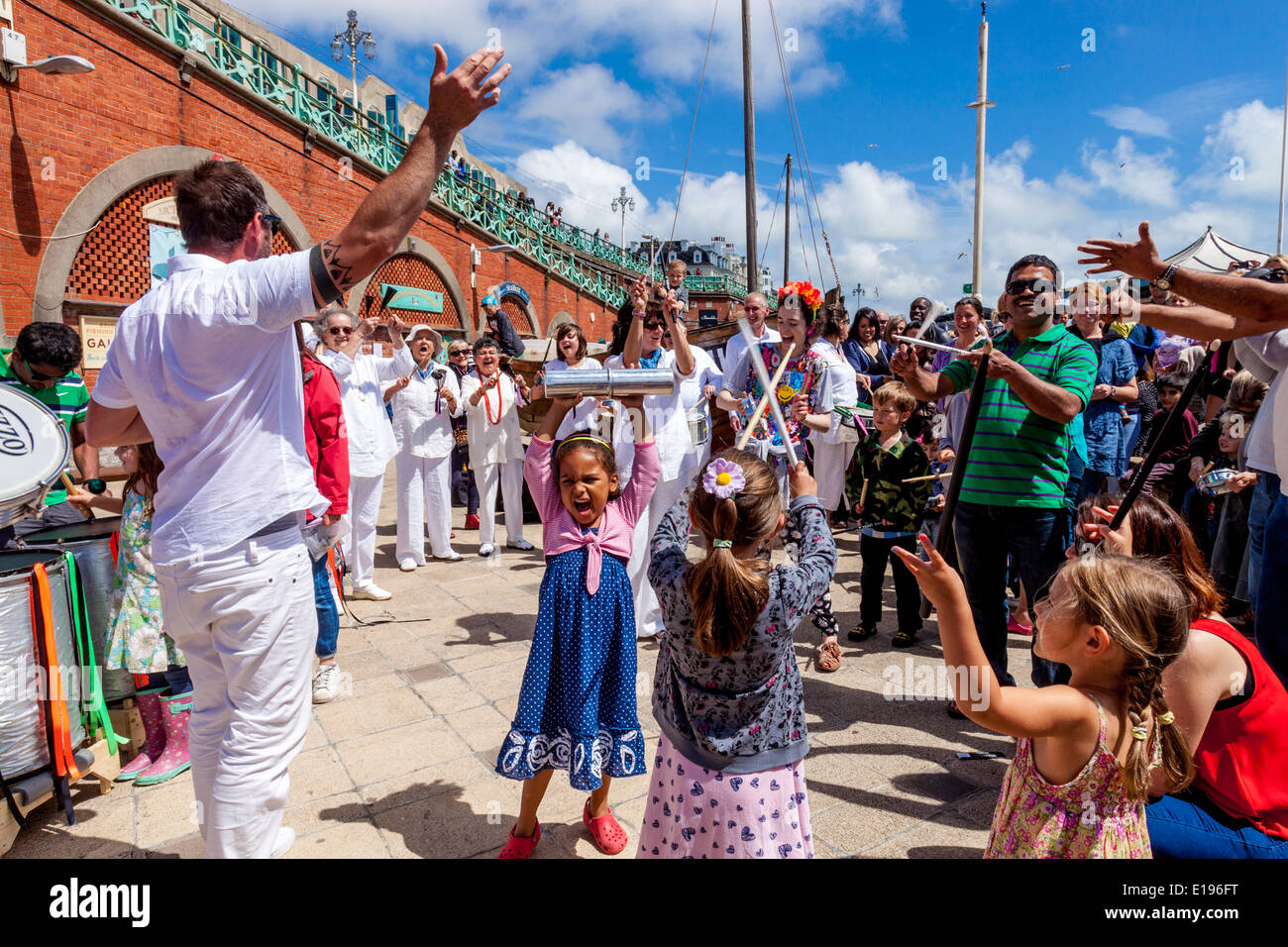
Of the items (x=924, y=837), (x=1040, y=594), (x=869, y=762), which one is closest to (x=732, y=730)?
(x=924, y=837)

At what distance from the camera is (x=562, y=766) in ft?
8.16

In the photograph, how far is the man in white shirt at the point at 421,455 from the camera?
6.58m

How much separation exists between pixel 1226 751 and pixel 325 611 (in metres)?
3.59

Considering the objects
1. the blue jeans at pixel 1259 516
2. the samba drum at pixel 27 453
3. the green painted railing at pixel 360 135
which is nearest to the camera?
the samba drum at pixel 27 453

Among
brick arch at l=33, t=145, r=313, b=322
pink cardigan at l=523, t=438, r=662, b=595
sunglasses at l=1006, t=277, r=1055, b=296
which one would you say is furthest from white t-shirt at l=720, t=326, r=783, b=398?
brick arch at l=33, t=145, r=313, b=322

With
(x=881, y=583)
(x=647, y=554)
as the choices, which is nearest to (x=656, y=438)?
(x=647, y=554)

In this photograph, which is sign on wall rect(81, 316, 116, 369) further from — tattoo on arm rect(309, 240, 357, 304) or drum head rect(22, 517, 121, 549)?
tattoo on arm rect(309, 240, 357, 304)

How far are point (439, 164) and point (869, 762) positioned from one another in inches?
108

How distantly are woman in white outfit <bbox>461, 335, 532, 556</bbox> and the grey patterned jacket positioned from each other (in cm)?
509

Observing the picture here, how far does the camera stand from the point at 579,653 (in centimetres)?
251

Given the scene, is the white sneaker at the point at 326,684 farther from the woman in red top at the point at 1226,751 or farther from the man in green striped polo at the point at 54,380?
the woman in red top at the point at 1226,751

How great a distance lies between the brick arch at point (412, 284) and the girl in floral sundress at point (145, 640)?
14.6 m

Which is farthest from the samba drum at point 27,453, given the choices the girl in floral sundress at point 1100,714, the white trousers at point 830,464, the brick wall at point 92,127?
the brick wall at point 92,127

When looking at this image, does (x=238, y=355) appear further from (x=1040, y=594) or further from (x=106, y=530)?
(x=1040, y=594)
